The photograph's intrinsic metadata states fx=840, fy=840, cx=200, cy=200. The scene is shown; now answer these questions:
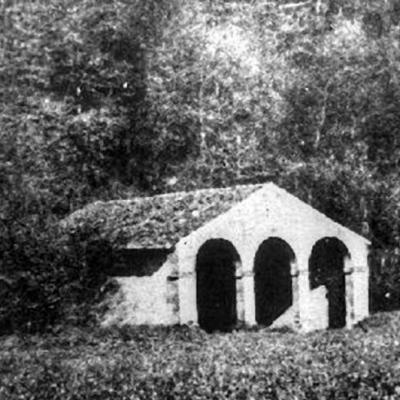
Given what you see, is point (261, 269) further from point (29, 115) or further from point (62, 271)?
point (29, 115)

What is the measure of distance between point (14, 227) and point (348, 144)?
2171 centimetres

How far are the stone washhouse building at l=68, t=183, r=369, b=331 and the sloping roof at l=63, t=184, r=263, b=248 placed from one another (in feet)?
0.14

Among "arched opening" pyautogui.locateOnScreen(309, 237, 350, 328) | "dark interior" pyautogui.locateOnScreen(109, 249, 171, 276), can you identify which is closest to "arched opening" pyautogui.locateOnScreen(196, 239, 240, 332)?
"arched opening" pyautogui.locateOnScreen(309, 237, 350, 328)

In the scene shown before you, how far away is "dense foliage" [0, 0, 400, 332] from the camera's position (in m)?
37.8

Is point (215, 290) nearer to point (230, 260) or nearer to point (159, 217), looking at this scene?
point (230, 260)

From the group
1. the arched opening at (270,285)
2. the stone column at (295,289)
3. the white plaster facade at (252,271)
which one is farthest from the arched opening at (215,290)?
the stone column at (295,289)

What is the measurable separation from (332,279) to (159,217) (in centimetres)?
790

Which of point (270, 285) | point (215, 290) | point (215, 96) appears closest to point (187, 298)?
point (215, 290)

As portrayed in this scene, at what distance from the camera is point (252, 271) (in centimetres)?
2636

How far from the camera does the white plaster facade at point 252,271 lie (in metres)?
24.7

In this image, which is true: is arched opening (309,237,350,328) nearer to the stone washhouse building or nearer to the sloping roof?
the stone washhouse building

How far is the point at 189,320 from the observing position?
81.0 feet

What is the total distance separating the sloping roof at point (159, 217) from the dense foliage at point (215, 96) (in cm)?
753

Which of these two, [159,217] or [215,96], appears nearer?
[159,217]
